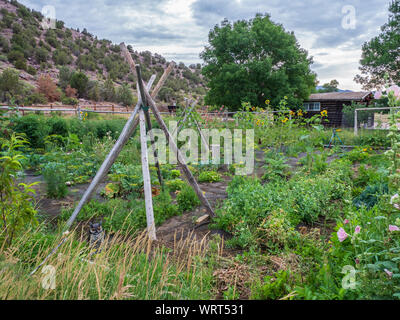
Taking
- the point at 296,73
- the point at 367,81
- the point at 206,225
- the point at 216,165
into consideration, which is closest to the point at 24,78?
the point at 296,73

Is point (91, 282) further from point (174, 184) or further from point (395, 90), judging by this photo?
point (174, 184)

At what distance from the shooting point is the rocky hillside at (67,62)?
3023 cm

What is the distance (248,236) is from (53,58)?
40.9 meters

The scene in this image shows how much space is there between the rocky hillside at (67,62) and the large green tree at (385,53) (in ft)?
Result: 64.3

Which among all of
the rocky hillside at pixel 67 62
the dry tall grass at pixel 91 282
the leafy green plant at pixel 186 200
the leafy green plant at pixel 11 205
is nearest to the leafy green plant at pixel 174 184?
the leafy green plant at pixel 186 200

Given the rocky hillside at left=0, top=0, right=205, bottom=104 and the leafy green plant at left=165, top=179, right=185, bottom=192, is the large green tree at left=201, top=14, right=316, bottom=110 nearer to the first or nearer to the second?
the rocky hillside at left=0, top=0, right=205, bottom=104

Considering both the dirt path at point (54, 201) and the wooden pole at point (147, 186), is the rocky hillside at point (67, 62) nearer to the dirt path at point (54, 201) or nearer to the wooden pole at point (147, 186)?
the dirt path at point (54, 201)

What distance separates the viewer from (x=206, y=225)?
3604mm

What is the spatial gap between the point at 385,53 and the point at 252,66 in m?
10.5

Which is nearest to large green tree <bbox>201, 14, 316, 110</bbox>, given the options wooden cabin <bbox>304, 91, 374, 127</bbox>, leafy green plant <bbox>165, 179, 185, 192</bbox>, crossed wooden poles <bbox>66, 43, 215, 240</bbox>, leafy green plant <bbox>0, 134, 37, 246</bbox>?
wooden cabin <bbox>304, 91, 374, 127</bbox>

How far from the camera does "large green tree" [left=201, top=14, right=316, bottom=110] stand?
25000mm

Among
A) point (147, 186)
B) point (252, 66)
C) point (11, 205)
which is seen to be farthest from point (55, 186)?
point (252, 66)

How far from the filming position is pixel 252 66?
2477cm
